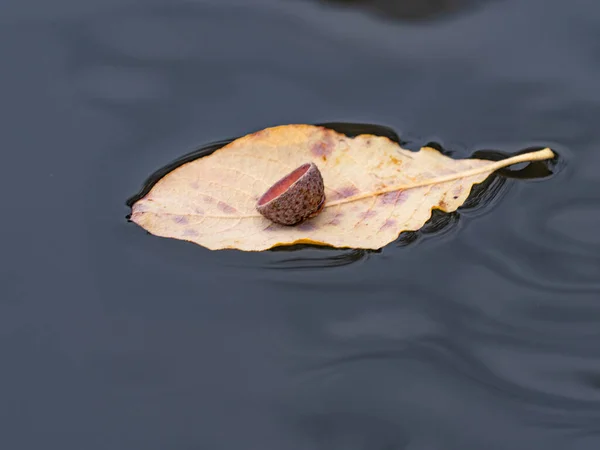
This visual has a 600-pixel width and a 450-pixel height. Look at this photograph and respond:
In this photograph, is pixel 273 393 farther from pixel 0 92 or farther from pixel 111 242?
pixel 0 92

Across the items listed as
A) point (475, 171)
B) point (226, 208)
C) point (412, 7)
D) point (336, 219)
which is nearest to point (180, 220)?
point (226, 208)

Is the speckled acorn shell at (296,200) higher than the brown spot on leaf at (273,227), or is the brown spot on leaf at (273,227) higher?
the speckled acorn shell at (296,200)

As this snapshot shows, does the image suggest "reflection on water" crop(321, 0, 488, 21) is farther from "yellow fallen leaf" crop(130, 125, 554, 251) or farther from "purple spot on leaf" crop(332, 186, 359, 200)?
"purple spot on leaf" crop(332, 186, 359, 200)

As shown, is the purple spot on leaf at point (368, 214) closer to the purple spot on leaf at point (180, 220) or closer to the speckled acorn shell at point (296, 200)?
the speckled acorn shell at point (296, 200)

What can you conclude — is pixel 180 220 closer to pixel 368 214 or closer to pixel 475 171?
pixel 368 214

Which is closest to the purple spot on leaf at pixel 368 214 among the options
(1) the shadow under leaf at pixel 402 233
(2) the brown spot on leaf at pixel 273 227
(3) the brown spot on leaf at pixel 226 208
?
(1) the shadow under leaf at pixel 402 233

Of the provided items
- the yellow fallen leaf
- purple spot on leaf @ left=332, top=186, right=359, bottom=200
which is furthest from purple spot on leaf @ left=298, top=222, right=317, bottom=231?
purple spot on leaf @ left=332, top=186, right=359, bottom=200
